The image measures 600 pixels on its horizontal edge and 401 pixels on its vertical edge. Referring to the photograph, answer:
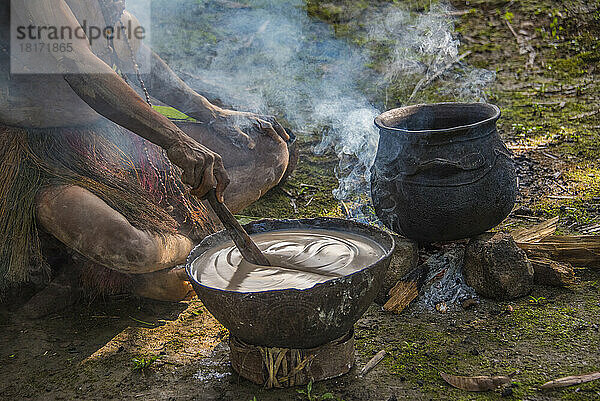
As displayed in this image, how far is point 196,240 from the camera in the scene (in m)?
3.54

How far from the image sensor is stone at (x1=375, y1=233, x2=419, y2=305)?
338 cm

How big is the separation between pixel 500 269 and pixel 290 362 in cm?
133

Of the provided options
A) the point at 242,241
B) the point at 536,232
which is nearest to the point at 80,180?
the point at 242,241

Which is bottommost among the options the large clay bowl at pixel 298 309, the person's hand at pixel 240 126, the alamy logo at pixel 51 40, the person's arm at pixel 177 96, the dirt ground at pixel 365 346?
the dirt ground at pixel 365 346

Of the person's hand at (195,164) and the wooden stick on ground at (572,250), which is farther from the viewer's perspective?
the wooden stick on ground at (572,250)

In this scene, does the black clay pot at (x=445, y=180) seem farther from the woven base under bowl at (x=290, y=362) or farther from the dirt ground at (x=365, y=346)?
the woven base under bowl at (x=290, y=362)

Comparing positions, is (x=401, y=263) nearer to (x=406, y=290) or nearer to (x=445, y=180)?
(x=406, y=290)

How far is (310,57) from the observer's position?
7160 millimetres

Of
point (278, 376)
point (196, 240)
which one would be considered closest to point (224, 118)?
point (196, 240)

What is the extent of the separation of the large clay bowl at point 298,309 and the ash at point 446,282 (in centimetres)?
89

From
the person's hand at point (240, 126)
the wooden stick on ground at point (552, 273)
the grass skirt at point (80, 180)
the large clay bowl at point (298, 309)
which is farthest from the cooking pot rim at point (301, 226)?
the wooden stick on ground at point (552, 273)

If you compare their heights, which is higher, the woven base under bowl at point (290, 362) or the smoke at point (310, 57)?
the smoke at point (310, 57)

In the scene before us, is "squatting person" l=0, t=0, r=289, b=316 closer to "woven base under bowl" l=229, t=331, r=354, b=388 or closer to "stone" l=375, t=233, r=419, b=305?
"woven base under bowl" l=229, t=331, r=354, b=388

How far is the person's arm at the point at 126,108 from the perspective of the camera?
8.84 ft
